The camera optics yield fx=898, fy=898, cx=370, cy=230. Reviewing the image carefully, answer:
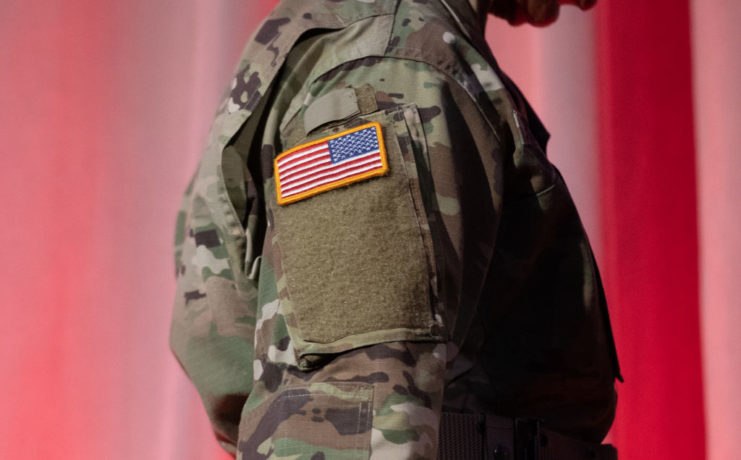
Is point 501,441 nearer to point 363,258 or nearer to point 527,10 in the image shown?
point 363,258

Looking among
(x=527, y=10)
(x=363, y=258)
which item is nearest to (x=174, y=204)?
→ (x=527, y=10)

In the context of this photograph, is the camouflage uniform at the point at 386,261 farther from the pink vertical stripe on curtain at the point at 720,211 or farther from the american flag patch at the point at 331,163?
the pink vertical stripe on curtain at the point at 720,211

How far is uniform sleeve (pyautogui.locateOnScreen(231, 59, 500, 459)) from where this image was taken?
59cm

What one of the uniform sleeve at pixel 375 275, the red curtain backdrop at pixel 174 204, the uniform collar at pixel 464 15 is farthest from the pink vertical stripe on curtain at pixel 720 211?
the uniform sleeve at pixel 375 275

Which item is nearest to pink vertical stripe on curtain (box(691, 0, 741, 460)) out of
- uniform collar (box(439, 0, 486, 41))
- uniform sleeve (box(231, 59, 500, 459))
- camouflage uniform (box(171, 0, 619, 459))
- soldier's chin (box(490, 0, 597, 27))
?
soldier's chin (box(490, 0, 597, 27))

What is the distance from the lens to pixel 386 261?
0.62 metres

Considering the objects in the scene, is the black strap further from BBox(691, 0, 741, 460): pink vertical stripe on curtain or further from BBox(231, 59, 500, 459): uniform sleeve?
BBox(691, 0, 741, 460): pink vertical stripe on curtain

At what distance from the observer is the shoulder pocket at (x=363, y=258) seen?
613 mm

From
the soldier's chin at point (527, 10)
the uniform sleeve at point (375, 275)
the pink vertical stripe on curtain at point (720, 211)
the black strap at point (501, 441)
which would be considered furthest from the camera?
the pink vertical stripe on curtain at point (720, 211)

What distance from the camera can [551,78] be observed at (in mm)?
1530

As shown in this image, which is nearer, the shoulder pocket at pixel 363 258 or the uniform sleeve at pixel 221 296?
the shoulder pocket at pixel 363 258

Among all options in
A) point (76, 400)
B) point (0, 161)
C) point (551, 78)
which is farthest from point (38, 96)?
point (551, 78)

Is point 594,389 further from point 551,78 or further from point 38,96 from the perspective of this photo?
point 38,96

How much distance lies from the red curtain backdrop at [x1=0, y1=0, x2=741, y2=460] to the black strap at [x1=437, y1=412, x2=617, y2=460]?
22.2 inches
